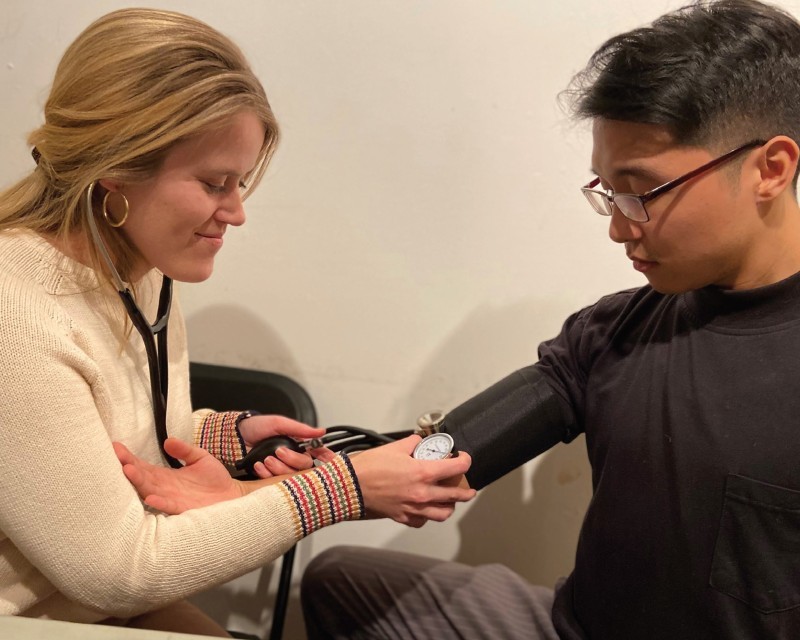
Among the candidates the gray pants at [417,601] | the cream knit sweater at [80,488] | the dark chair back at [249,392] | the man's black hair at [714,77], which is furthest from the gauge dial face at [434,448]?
the man's black hair at [714,77]

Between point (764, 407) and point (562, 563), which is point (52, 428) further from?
point (562, 563)

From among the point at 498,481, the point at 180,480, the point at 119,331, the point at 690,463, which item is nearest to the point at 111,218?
the point at 119,331

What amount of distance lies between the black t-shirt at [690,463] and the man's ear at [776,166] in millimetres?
117

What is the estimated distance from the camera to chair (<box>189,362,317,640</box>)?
5.06ft

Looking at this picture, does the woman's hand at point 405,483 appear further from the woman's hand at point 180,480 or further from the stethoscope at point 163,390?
the woman's hand at point 180,480

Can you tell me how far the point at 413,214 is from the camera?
1.47 meters

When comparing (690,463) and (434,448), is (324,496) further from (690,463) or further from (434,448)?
(690,463)

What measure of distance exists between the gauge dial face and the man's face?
0.40 metres

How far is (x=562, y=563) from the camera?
1.63 metres

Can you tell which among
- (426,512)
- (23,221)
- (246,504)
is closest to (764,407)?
(426,512)

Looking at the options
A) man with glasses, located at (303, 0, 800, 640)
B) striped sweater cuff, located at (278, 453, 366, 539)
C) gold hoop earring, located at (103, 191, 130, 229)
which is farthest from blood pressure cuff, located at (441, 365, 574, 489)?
gold hoop earring, located at (103, 191, 130, 229)

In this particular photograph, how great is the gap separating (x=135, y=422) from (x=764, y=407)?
0.86 metres

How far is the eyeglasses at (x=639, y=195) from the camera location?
36.6 inches

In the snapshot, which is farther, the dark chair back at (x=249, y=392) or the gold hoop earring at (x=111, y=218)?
the dark chair back at (x=249, y=392)
